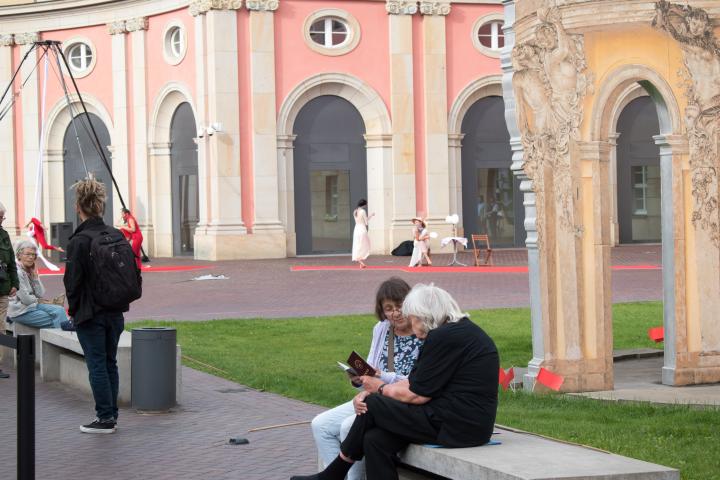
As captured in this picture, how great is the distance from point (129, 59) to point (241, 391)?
97.4ft

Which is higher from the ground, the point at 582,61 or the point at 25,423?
the point at 582,61

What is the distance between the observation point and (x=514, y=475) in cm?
614

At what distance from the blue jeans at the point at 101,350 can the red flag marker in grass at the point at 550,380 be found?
412cm

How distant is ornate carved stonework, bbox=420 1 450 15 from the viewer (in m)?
38.8

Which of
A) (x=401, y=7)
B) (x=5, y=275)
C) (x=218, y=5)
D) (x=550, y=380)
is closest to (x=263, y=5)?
(x=218, y=5)

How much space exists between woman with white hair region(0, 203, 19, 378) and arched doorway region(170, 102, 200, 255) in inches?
985

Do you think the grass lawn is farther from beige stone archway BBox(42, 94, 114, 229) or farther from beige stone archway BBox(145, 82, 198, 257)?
beige stone archway BBox(42, 94, 114, 229)

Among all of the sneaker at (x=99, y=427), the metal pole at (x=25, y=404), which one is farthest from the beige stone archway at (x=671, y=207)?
the metal pole at (x=25, y=404)

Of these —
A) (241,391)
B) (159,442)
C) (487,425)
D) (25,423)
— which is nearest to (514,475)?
(487,425)

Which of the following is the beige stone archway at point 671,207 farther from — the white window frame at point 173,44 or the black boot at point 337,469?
the white window frame at point 173,44

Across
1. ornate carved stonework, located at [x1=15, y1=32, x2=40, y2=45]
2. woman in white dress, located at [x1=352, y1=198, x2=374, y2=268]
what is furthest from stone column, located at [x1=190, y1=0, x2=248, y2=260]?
ornate carved stonework, located at [x1=15, y1=32, x2=40, y2=45]

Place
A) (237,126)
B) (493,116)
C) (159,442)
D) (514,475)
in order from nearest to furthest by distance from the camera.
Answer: (514,475), (159,442), (237,126), (493,116)

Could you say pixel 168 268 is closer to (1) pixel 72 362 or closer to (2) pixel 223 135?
(2) pixel 223 135

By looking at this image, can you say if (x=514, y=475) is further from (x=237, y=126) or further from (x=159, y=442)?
→ (x=237, y=126)
